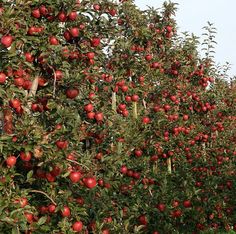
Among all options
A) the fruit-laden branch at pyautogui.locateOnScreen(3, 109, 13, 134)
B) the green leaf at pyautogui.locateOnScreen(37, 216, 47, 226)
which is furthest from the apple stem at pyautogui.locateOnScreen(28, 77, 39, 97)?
the green leaf at pyautogui.locateOnScreen(37, 216, 47, 226)

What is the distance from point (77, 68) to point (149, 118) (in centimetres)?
410

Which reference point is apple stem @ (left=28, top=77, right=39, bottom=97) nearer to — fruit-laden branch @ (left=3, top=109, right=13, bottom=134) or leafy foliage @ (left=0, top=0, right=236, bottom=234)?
leafy foliage @ (left=0, top=0, right=236, bottom=234)

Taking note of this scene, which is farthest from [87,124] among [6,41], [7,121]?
[6,41]

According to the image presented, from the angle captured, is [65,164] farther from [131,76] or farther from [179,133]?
[179,133]

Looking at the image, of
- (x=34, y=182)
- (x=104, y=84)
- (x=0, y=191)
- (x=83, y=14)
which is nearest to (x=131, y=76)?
(x=104, y=84)

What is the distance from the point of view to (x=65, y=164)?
15.0ft

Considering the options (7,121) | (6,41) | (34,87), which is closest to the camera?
(6,41)

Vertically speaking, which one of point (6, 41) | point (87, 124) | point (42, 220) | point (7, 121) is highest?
point (6, 41)

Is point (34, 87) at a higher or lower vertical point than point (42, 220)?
higher

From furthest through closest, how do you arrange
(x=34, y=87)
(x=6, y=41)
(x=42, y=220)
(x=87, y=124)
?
(x=87, y=124) < (x=34, y=87) < (x=42, y=220) < (x=6, y=41)

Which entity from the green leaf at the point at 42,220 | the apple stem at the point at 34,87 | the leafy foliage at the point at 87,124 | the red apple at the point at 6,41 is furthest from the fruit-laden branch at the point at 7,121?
the green leaf at the point at 42,220

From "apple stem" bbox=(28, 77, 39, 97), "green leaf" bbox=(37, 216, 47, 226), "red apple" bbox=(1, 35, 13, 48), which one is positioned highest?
"red apple" bbox=(1, 35, 13, 48)

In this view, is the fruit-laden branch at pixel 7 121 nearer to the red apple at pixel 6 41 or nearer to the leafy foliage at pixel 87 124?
the leafy foliage at pixel 87 124

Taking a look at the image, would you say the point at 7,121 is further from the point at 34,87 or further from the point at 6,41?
the point at 6,41
